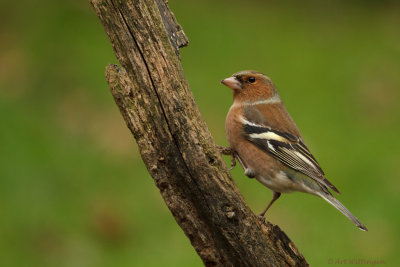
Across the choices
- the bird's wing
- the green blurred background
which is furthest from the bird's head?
the green blurred background

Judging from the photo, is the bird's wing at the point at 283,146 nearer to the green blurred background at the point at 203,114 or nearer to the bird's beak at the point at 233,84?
the bird's beak at the point at 233,84

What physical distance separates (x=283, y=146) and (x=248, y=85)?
963 millimetres

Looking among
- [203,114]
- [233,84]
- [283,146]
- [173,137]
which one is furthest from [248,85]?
[203,114]

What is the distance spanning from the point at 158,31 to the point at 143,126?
782mm

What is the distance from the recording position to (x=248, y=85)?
7.82 metres

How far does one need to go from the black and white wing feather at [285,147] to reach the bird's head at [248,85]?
19.8 inches

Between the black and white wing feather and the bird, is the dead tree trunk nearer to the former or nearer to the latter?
the bird

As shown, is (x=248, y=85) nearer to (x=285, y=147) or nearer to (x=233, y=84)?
(x=233, y=84)

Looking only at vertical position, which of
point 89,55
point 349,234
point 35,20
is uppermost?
point 35,20

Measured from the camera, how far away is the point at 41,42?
1372cm

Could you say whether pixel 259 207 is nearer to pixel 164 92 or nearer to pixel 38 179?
pixel 38 179

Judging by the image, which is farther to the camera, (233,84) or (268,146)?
(233,84)

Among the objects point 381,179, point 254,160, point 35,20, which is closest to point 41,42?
point 35,20

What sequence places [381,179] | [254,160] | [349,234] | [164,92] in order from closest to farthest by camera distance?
1. [164,92]
2. [254,160]
3. [349,234]
4. [381,179]
